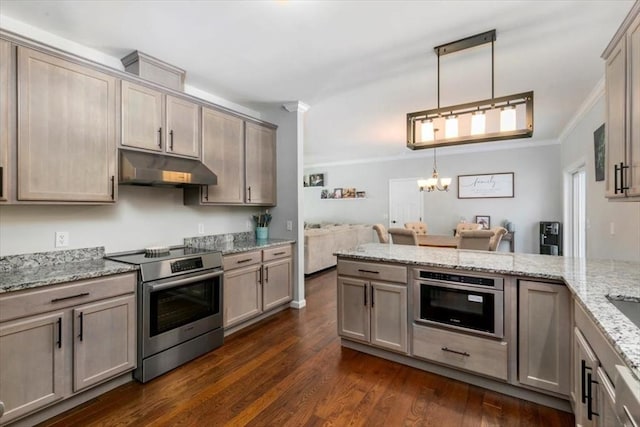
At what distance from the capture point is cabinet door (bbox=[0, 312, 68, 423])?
168 cm

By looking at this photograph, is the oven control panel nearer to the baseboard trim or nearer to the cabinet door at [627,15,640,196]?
the baseboard trim

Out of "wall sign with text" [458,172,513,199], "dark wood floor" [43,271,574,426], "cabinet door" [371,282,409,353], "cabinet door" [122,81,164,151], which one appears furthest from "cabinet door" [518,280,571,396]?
"wall sign with text" [458,172,513,199]

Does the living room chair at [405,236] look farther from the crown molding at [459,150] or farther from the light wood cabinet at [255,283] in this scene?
the crown molding at [459,150]

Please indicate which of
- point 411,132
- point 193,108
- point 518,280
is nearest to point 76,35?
point 193,108

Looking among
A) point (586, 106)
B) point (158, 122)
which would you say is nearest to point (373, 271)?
point (158, 122)

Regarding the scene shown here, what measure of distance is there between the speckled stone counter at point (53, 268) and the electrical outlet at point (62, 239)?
0.19ft

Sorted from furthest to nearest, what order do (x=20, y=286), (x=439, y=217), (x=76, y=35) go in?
(x=439, y=217) → (x=76, y=35) → (x=20, y=286)

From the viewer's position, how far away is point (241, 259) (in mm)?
3148

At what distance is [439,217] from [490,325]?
5427 mm

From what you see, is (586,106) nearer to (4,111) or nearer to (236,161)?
(236,161)

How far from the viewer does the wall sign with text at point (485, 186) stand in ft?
21.5

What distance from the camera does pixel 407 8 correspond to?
2.05 metres

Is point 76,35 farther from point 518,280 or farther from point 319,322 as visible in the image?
point 518,280

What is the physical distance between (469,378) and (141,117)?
3.40 m
